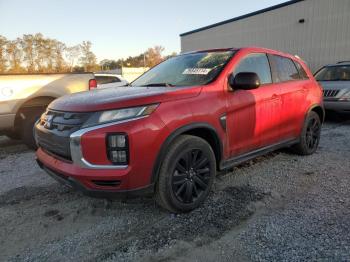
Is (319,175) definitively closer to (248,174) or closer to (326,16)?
(248,174)

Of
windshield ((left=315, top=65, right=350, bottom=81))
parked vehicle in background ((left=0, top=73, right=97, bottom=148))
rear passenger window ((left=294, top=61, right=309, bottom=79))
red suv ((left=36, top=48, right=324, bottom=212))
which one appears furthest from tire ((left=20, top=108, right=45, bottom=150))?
windshield ((left=315, top=65, right=350, bottom=81))

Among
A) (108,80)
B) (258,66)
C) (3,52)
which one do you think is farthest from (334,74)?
(3,52)

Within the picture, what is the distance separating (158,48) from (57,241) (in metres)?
72.8

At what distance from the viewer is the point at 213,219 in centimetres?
307

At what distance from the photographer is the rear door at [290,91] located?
4310 mm

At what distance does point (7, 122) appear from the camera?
210 inches

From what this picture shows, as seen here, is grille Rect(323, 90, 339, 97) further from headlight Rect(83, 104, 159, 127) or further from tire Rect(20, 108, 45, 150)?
tire Rect(20, 108, 45, 150)

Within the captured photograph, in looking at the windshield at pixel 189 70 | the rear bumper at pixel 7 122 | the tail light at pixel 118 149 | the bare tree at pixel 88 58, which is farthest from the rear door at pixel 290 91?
Result: the bare tree at pixel 88 58

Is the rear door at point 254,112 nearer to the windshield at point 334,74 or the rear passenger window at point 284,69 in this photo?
the rear passenger window at point 284,69

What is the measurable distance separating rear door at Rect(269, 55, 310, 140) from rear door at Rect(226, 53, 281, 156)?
157mm

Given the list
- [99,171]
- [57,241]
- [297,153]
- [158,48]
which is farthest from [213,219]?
[158,48]

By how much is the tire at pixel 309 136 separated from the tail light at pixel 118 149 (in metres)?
3.30

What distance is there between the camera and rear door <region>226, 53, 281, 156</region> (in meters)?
3.54

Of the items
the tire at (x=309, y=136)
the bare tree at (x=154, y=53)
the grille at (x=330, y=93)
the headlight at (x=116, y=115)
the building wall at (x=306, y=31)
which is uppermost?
the bare tree at (x=154, y=53)
